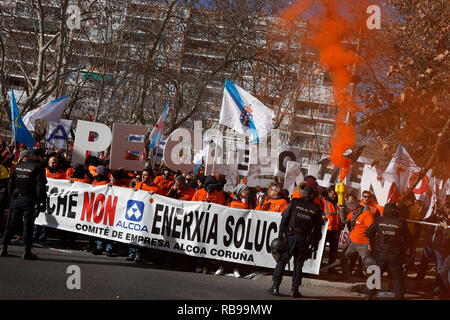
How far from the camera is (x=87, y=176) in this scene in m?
12.9

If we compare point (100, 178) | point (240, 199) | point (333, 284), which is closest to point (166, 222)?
point (240, 199)

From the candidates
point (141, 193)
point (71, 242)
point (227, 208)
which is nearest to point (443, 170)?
point (227, 208)

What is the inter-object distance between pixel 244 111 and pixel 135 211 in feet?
11.9

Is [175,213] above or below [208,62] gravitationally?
below

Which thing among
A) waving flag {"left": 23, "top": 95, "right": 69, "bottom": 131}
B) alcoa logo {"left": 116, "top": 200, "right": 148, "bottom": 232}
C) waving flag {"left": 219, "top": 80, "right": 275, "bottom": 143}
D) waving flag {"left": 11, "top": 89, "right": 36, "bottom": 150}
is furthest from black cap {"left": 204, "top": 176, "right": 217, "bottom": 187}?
waving flag {"left": 23, "top": 95, "right": 69, "bottom": 131}

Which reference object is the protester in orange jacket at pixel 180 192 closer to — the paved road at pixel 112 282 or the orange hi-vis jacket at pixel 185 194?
the orange hi-vis jacket at pixel 185 194

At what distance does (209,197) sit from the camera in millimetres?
11570

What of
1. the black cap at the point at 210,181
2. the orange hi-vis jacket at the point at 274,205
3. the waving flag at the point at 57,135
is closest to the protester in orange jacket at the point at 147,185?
the black cap at the point at 210,181

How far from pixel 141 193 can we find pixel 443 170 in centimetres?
957

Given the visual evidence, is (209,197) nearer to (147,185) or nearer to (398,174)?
(147,185)

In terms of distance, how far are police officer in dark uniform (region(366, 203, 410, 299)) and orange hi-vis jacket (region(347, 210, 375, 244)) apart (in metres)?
1.77

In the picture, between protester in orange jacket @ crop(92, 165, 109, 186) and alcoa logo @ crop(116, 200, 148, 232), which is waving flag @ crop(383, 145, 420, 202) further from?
protester in orange jacket @ crop(92, 165, 109, 186)
